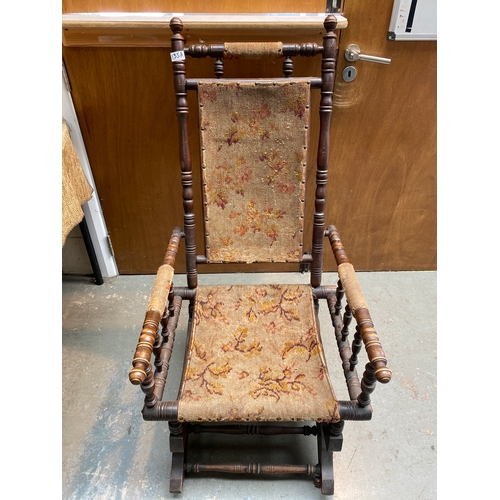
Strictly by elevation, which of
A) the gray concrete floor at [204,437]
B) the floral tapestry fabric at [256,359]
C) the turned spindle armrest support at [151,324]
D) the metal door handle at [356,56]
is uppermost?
the metal door handle at [356,56]

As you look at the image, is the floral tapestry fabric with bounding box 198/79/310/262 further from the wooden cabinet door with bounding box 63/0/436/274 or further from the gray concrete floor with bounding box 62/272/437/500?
the gray concrete floor with bounding box 62/272/437/500

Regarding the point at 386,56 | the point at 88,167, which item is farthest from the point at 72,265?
the point at 386,56

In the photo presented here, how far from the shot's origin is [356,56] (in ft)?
4.90

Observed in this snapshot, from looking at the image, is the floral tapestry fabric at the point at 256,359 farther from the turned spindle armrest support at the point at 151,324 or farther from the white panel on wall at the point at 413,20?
the white panel on wall at the point at 413,20

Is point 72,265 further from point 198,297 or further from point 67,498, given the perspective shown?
point 67,498

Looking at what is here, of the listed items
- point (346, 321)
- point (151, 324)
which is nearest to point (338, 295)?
point (346, 321)

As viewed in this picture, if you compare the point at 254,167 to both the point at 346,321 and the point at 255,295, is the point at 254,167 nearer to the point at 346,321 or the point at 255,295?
the point at 255,295

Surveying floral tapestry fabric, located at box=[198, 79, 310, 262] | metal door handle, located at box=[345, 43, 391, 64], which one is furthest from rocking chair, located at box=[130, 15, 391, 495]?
metal door handle, located at box=[345, 43, 391, 64]

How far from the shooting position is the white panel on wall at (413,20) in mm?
1420

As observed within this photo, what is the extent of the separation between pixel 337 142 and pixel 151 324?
1.20 m

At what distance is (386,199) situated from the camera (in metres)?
1.91

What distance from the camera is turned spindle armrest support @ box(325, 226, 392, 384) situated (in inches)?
35.3

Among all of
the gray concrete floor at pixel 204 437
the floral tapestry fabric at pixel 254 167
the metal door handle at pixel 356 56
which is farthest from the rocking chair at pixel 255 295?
the metal door handle at pixel 356 56

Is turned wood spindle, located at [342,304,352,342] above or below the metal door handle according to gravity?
below
